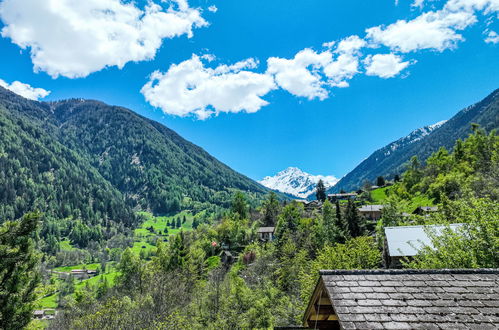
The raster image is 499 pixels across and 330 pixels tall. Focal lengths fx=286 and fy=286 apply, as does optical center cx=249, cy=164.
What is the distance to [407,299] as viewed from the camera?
259 inches

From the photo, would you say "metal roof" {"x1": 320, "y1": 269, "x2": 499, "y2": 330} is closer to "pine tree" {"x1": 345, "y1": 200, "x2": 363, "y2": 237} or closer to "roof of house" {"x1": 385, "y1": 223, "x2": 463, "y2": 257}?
"roof of house" {"x1": 385, "y1": 223, "x2": 463, "y2": 257}

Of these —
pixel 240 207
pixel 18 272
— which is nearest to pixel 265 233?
pixel 240 207

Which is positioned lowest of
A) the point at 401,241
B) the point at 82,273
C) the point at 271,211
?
the point at 82,273

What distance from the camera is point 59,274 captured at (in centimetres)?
18338

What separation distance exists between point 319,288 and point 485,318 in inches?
135

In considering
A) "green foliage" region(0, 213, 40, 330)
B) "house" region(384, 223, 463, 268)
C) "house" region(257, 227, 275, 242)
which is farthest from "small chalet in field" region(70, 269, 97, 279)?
"house" region(384, 223, 463, 268)

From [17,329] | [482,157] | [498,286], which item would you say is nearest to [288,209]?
[482,157]

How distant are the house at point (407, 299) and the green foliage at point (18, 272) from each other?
2618 cm

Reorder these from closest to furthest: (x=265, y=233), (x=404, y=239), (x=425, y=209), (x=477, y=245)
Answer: (x=477, y=245) → (x=404, y=239) → (x=425, y=209) → (x=265, y=233)

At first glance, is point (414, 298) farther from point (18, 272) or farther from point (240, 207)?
point (240, 207)

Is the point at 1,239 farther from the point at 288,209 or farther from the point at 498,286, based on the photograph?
the point at 288,209

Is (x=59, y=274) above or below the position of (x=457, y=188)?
below

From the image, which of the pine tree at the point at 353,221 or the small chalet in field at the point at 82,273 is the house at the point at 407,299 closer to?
the pine tree at the point at 353,221

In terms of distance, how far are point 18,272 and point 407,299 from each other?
28.9m
